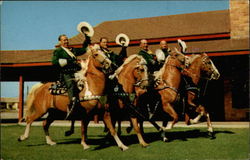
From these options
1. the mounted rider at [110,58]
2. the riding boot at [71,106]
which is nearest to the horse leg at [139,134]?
the mounted rider at [110,58]

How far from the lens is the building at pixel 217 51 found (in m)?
15.5

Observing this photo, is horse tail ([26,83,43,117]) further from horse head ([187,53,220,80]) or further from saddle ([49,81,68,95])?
horse head ([187,53,220,80])

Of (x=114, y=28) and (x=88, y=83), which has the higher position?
(x=114, y=28)

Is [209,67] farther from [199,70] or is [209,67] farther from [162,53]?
[162,53]

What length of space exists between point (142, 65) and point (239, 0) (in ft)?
39.8

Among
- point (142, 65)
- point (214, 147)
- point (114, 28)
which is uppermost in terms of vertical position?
point (114, 28)

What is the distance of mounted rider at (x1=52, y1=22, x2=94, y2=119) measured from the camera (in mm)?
7281

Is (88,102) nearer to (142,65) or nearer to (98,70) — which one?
(98,70)

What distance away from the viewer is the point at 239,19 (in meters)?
16.4

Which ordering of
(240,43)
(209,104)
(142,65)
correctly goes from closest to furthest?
(142,65) < (240,43) < (209,104)

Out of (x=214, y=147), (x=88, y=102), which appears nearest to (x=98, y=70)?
(x=88, y=102)

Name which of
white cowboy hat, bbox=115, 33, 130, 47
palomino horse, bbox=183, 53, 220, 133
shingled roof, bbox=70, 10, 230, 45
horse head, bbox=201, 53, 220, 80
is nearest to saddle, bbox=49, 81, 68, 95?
white cowboy hat, bbox=115, 33, 130, 47

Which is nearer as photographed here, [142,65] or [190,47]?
[142,65]

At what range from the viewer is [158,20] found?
72.9 ft
